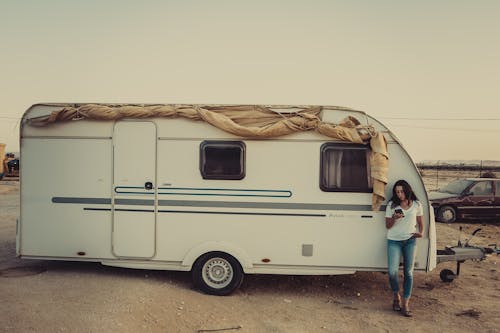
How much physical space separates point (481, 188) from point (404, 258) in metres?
10.0

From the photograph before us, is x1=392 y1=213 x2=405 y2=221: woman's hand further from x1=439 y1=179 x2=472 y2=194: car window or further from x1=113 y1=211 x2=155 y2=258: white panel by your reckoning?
x1=439 y1=179 x2=472 y2=194: car window

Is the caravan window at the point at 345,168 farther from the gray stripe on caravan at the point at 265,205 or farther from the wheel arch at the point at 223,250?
the wheel arch at the point at 223,250

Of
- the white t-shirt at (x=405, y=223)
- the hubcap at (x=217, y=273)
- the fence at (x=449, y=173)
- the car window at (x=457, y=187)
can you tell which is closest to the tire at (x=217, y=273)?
the hubcap at (x=217, y=273)

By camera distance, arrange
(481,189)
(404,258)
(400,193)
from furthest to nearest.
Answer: (481,189) → (404,258) → (400,193)

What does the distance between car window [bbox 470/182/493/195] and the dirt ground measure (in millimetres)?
6843

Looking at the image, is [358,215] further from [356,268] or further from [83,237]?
[83,237]

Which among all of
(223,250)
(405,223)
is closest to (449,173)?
(405,223)

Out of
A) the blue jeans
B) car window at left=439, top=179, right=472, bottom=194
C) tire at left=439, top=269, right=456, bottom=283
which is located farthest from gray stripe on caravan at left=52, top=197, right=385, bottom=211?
car window at left=439, top=179, right=472, bottom=194

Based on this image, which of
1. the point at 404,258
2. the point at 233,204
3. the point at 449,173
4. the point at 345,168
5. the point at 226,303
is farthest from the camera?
the point at 449,173

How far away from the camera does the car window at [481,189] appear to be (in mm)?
14727

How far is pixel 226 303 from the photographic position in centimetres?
656

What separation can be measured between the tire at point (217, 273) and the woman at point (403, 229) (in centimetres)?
225

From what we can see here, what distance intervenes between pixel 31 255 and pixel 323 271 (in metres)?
4.63

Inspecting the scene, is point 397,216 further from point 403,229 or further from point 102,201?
point 102,201
